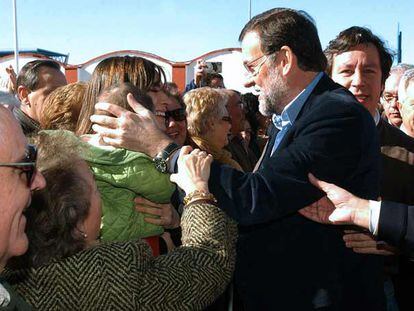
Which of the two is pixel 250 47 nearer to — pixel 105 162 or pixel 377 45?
pixel 105 162

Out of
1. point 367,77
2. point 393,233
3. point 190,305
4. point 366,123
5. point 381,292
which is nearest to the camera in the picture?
point 190,305

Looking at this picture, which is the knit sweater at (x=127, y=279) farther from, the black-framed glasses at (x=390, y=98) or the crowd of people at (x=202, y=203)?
the black-framed glasses at (x=390, y=98)

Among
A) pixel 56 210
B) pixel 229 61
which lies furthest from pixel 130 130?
pixel 229 61

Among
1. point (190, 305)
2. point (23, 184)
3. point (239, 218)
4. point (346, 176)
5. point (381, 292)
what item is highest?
point (23, 184)

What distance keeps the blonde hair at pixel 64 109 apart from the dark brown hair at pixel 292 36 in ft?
4.05

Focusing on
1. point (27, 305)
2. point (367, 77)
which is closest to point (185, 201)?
point (27, 305)

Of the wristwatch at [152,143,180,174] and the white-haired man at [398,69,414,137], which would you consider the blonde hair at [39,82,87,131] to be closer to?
the wristwatch at [152,143,180,174]

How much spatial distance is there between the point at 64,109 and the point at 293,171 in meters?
1.63

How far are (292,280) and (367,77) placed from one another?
1575mm

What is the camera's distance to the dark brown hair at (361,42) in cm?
330

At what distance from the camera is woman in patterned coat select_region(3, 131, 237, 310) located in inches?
60.4

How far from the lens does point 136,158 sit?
2.29 meters

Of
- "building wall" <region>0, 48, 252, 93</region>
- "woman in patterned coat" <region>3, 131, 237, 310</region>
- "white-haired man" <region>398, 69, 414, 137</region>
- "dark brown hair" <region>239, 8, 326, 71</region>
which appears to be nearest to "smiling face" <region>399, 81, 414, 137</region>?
"white-haired man" <region>398, 69, 414, 137</region>

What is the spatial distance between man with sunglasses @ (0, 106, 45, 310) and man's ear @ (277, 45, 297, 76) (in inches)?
51.8
